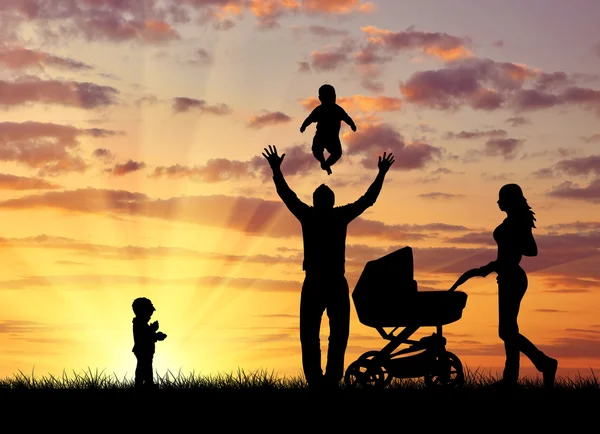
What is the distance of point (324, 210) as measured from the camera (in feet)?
37.4

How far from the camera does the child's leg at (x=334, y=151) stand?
11820 millimetres

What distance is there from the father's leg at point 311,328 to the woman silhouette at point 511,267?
2304mm

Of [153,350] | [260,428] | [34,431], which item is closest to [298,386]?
[153,350]

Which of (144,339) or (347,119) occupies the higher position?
(347,119)

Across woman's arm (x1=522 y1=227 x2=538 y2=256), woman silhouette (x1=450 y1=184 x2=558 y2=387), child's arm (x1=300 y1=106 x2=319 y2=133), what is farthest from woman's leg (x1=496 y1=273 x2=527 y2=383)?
child's arm (x1=300 y1=106 x2=319 y2=133)

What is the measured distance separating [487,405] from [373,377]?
2538 mm

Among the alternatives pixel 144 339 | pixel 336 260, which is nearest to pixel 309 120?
pixel 336 260

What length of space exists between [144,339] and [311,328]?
2835 millimetres

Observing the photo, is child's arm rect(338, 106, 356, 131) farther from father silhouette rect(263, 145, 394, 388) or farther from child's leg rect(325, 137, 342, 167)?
father silhouette rect(263, 145, 394, 388)

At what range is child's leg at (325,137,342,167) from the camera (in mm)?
11820

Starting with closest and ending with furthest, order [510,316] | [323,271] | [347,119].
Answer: [323,271] → [347,119] → [510,316]

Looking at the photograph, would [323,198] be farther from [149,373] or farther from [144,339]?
[149,373]

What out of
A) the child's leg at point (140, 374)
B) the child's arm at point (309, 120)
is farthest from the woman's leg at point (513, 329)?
the child's leg at point (140, 374)

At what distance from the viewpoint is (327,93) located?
11.8 m
